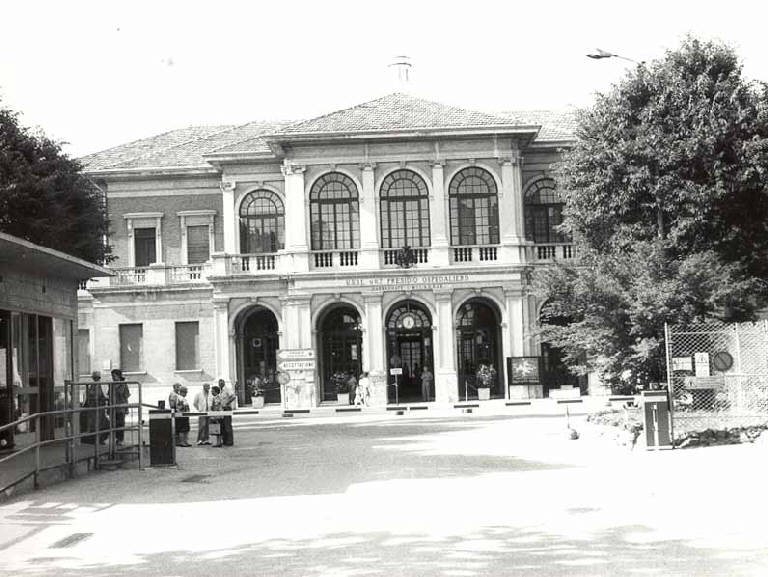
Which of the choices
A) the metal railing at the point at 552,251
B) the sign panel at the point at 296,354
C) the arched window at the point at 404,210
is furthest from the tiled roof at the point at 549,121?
the sign panel at the point at 296,354

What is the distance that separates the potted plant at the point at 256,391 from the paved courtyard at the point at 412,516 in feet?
71.5

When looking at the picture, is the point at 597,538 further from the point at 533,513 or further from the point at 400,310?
the point at 400,310

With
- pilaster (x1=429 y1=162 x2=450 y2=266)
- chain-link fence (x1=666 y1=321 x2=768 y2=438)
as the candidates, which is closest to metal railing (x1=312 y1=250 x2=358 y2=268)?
pilaster (x1=429 y1=162 x2=450 y2=266)

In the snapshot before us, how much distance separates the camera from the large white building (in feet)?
131

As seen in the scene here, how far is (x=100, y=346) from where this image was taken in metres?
43.2

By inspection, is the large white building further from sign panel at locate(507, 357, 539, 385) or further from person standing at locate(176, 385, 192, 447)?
person standing at locate(176, 385, 192, 447)

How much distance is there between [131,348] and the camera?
43312 millimetres

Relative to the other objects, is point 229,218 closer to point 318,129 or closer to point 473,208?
point 318,129

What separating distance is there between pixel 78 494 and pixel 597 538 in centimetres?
756

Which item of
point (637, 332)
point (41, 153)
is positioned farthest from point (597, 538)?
point (41, 153)

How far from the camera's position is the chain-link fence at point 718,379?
18.2m

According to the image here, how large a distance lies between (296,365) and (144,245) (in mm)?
11458

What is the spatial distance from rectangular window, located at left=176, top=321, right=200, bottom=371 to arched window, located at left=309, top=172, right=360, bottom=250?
23.2 feet

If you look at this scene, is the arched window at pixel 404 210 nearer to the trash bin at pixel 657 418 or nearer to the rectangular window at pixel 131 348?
the rectangular window at pixel 131 348
